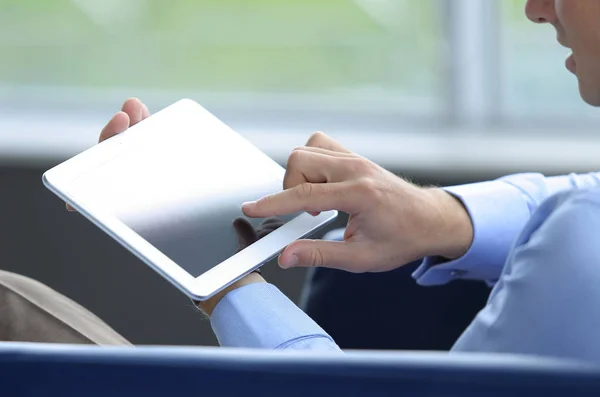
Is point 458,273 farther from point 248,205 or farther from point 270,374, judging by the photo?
point 270,374

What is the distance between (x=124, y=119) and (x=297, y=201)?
10.6 inches

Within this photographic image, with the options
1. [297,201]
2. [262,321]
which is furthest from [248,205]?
[262,321]

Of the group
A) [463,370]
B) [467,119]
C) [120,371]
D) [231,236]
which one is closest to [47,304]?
[231,236]

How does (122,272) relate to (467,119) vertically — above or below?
below

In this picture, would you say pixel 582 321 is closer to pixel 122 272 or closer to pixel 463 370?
pixel 463 370

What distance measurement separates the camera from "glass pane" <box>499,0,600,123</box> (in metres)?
2.55

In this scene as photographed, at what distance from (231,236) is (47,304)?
0.33 m

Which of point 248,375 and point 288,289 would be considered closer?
point 248,375

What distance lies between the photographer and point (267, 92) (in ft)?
8.98

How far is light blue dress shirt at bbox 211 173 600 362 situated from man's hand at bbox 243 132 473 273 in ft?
0.32

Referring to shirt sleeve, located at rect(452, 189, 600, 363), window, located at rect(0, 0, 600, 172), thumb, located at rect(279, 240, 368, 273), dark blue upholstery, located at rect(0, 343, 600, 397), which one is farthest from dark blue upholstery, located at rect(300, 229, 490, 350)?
window, located at rect(0, 0, 600, 172)

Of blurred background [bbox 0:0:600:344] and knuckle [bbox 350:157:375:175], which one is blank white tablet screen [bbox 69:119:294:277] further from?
blurred background [bbox 0:0:600:344]

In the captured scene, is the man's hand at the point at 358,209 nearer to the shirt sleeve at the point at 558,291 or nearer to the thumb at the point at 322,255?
the thumb at the point at 322,255

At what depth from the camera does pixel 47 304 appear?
1347 mm
